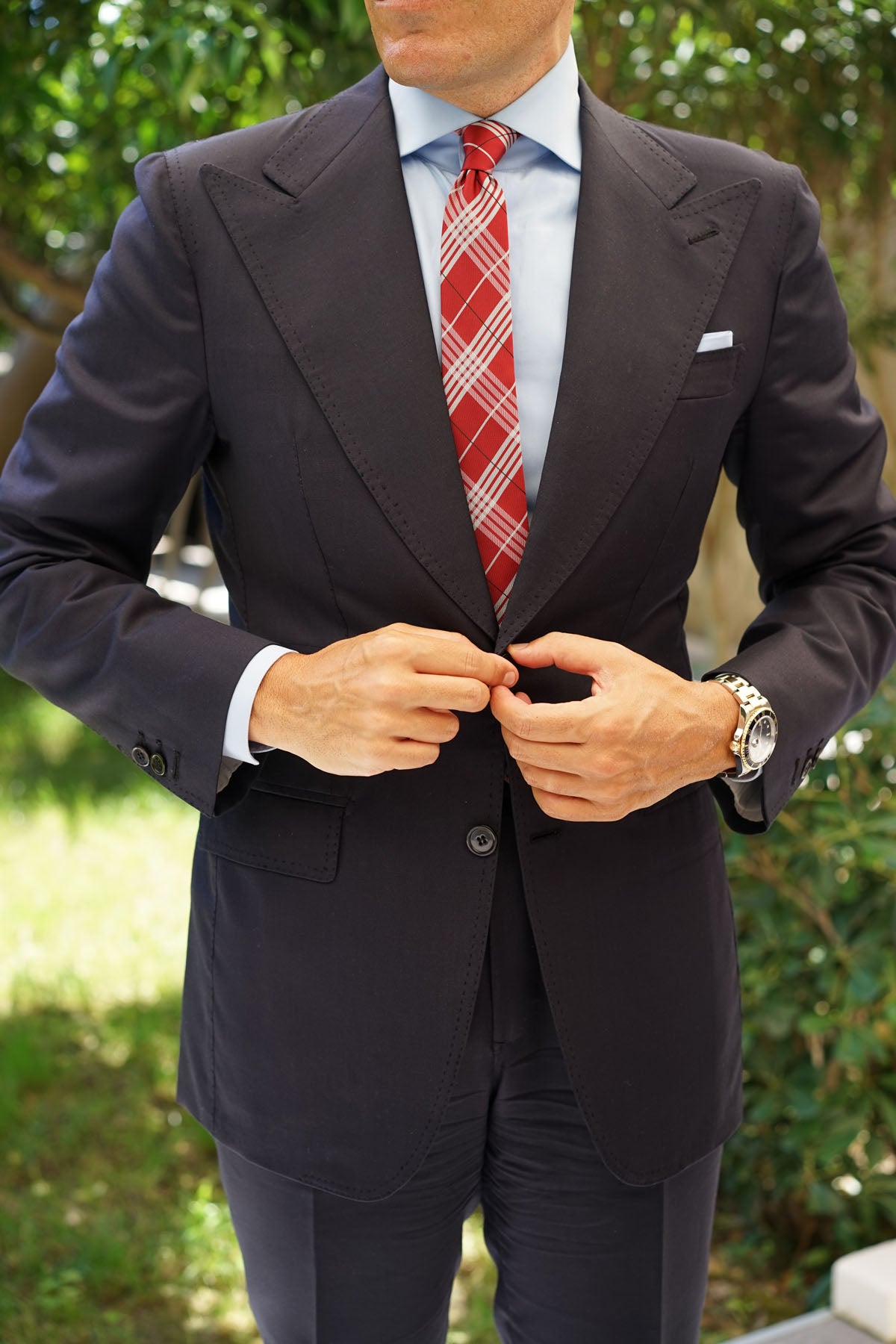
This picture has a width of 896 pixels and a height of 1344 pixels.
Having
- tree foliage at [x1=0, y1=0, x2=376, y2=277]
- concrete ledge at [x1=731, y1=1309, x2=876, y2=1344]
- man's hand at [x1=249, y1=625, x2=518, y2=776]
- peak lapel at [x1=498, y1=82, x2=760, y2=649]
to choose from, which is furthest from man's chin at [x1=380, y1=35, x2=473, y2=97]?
concrete ledge at [x1=731, y1=1309, x2=876, y2=1344]

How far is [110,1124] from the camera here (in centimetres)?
371

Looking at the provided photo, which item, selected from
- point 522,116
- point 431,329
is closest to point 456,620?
point 431,329

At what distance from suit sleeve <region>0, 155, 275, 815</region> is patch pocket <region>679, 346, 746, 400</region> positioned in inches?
19.9

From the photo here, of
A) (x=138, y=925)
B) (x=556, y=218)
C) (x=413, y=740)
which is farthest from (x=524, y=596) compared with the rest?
(x=138, y=925)

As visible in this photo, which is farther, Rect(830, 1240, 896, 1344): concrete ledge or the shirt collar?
Rect(830, 1240, 896, 1344): concrete ledge

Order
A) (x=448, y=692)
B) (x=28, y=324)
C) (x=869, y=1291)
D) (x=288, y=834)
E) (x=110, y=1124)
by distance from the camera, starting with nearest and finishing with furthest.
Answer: (x=448, y=692) → (x=288, y=834) → (x=869, y=1291) → (x=110, y=1124) → (x=28, y=324)

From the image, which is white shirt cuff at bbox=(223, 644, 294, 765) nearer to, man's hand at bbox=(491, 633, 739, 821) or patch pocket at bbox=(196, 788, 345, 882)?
patch pocket at bbox=(196, 788, 345, 882)

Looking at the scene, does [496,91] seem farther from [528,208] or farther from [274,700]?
[274,700]

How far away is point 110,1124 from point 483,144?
3059mm

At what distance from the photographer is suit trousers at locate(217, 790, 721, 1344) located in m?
1.45

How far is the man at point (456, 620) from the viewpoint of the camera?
4.44 ft

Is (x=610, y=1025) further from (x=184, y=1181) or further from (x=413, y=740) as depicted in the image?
(x=184, y=1181)

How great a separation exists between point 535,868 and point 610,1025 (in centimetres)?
20

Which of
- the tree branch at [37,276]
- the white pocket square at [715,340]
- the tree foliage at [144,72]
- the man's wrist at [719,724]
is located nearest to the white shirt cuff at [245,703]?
the man's wrist at [719,724]
